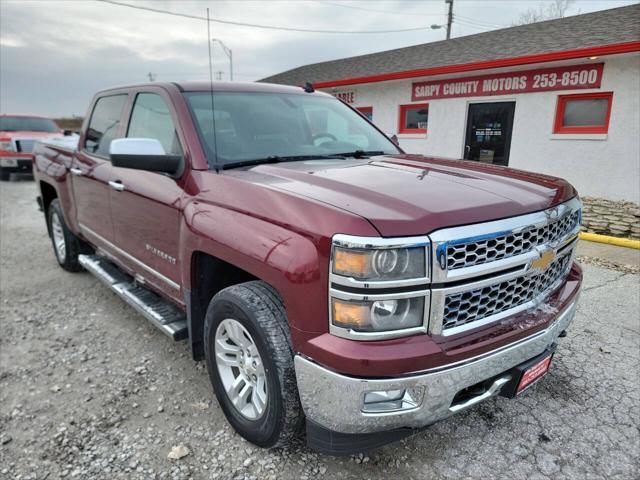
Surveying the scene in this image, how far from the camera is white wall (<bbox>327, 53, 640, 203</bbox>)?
7855 mm

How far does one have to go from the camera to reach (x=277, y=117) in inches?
125

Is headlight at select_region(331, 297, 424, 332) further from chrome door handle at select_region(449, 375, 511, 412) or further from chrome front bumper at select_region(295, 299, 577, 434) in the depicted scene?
chrome door handle at select_region(449, 375, 511, 412)

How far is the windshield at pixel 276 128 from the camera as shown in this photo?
283cm

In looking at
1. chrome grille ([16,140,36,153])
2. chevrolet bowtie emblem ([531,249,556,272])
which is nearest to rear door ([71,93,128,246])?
chevrolet bowtie emblem ([531,249,556,272])

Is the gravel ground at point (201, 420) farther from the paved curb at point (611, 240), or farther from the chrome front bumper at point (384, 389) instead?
the paved curb at point (611, 240)

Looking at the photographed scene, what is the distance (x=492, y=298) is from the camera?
198 centimetres

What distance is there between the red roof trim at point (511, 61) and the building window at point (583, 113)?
903 millimetres

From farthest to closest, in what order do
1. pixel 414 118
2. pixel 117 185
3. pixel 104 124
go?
pixel 414 118, pixel 104 124, pixel 117 185

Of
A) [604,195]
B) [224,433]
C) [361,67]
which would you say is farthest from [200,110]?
[361,67]

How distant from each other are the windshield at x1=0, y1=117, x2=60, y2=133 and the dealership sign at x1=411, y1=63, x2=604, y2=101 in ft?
36.3

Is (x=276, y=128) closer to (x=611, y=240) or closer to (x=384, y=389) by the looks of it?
(x=384, y=389)

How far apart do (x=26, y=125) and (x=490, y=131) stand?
Result: 13.3 meters

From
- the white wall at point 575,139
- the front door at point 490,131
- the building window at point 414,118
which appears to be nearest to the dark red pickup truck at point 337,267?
the white wall at point 575,139

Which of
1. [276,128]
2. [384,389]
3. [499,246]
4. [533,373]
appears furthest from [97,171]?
[533,373]
